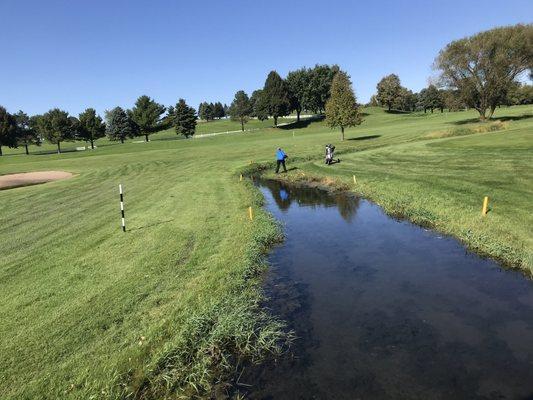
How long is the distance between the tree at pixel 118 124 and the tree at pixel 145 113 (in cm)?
212

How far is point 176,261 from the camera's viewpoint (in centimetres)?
1277

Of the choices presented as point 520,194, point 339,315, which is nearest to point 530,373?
point 339,315

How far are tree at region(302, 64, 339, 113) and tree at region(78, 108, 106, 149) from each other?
52.4 metres

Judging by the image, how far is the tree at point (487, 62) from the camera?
53.5 meters

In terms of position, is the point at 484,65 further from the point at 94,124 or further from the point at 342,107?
the point at 94,124

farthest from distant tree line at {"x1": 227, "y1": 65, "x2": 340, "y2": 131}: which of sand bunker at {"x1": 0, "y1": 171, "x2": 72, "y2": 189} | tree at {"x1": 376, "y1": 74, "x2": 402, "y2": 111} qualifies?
sand bunker at {"x1": 0, "y1": 171, "x2": 72, "y2": 189}

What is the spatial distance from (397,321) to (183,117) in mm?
89297

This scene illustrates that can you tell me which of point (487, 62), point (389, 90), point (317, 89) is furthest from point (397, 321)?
point (389, 90)

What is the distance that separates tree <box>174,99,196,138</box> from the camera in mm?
92688

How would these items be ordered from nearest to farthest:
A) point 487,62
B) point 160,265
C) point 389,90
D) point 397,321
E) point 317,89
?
point 397,321
point 160,265
point 487,62
point 317,89
point 389,90

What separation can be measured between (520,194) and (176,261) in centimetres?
1450

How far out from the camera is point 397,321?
9.23m

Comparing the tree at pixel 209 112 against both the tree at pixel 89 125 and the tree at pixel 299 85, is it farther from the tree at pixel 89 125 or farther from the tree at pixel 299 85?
the tree at pixel 89 125

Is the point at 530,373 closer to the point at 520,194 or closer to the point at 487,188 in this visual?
the point at 520,194
